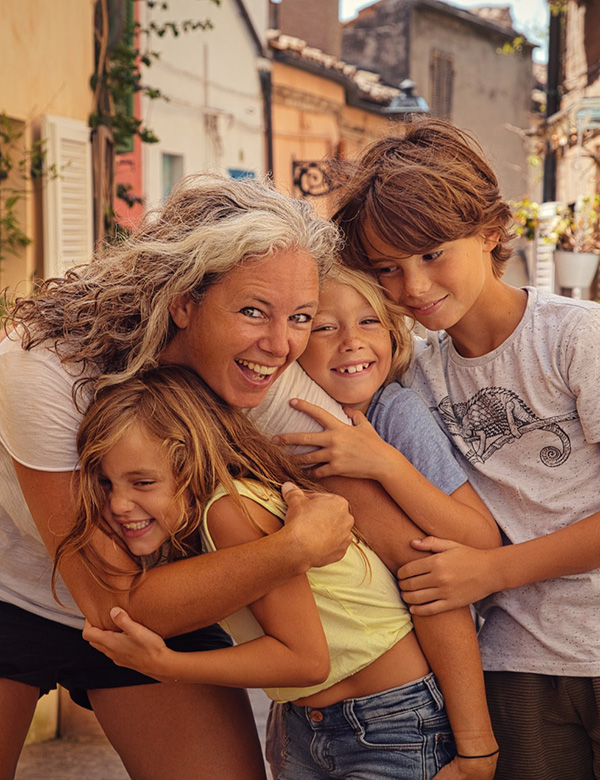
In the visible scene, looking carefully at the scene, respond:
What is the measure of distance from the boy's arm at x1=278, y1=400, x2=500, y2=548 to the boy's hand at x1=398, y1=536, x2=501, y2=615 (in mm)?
39

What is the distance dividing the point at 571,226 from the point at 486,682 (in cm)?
963

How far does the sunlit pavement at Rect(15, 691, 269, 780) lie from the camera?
4112mm

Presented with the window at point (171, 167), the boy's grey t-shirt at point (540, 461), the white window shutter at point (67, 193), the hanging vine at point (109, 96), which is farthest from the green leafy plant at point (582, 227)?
the boy's grey t-shirt at point (540, 461)

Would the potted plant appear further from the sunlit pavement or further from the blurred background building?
the sunlit pavement

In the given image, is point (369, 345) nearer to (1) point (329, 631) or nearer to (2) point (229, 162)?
(1) point (329, 631)

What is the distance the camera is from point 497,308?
2.45m

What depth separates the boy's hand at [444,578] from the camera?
2.19m

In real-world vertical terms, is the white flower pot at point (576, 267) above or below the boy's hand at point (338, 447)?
above

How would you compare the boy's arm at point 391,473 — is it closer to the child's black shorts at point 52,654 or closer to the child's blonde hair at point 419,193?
the child's blonde hair at point 419,193

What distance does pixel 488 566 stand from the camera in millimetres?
2273

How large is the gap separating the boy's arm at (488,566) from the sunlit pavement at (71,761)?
248cm

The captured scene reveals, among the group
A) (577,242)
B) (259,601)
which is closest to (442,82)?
(577,242)

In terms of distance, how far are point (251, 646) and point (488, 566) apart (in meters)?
0.60

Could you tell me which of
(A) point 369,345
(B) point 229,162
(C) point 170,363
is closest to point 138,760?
(C) point 170,363
